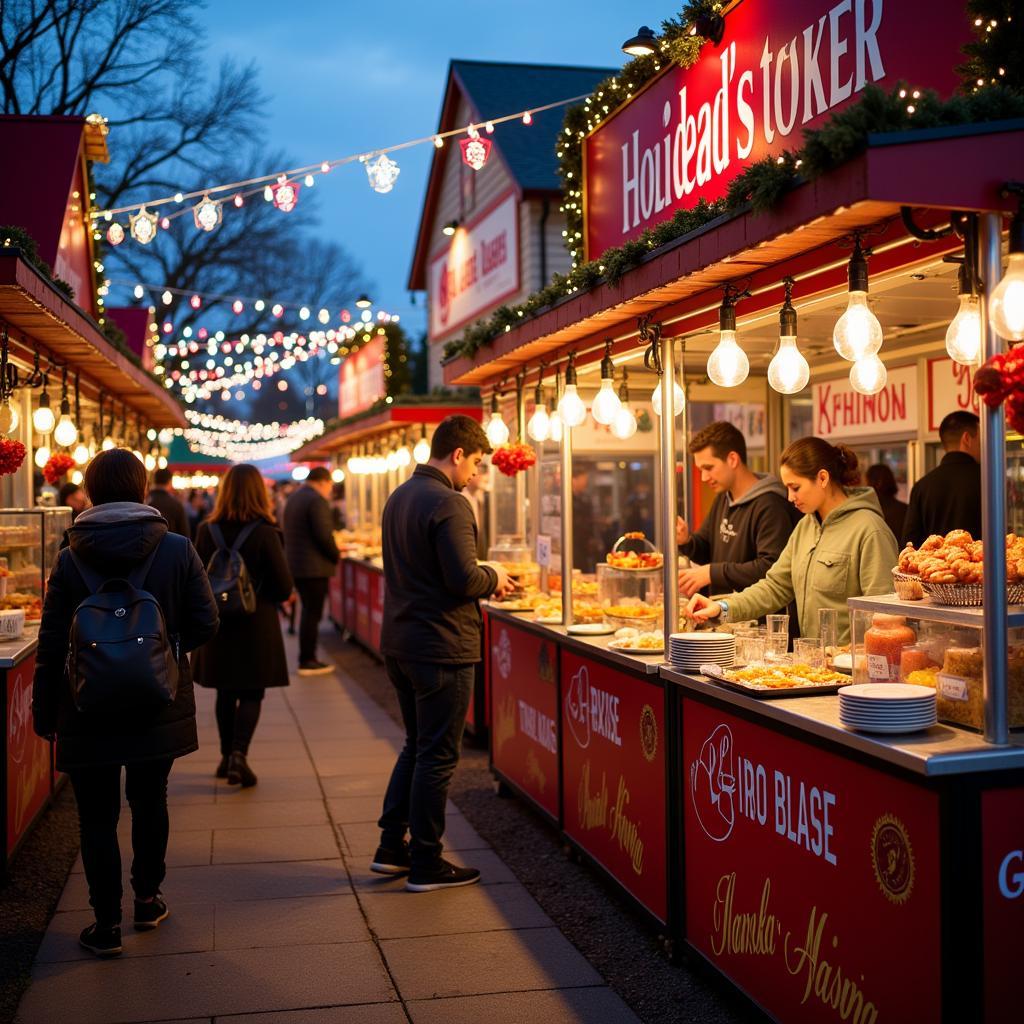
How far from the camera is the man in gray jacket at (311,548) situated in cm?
1336

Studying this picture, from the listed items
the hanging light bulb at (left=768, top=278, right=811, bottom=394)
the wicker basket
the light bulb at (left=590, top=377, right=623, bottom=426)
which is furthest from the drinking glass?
the light bulb at (left=590, top=377, right=623, bottom=426)

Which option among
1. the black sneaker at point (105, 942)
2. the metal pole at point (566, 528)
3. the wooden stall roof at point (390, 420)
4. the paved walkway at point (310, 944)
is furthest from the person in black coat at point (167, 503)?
the black sneaker at point (105, 942)

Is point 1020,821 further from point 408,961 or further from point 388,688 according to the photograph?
point 388,688

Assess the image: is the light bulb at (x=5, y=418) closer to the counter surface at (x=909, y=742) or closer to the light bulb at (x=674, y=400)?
the light bulb at (x=674, y=400)

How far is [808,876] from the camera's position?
12.7ft

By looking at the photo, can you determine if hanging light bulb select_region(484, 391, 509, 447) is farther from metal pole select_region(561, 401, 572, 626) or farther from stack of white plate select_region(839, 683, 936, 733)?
stack of white plate select_region(839, 683, 936, 733)

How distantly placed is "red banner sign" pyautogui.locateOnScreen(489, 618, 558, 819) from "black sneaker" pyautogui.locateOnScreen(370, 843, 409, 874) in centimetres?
92

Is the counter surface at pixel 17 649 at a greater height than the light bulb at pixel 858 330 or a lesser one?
lesser

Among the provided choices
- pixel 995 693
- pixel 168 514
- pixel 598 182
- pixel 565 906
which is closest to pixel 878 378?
pixel 995 693

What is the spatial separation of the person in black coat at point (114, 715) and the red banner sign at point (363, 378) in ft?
42.7

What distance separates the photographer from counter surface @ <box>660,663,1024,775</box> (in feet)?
10.7

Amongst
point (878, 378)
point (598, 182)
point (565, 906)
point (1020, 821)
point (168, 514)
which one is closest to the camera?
point (1020, 821)

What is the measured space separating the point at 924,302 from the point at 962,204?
8.82ft

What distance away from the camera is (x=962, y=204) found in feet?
10.9
